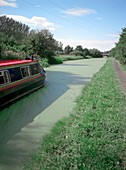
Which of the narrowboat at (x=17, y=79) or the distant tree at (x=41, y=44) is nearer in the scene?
the narrowboat at (x=17, y=79)

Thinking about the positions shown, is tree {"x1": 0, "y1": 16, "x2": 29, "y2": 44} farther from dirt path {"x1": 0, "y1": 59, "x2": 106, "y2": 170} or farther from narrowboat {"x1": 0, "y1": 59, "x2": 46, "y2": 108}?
dirt path {"x1": 0, "y1": 59, "x2": 106, "y2": 170}

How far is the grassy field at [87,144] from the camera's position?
425 cm

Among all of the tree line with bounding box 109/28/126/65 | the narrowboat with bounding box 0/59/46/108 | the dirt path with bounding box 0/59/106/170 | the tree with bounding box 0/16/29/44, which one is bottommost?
the dirt path with bounding box 0/59/106/170

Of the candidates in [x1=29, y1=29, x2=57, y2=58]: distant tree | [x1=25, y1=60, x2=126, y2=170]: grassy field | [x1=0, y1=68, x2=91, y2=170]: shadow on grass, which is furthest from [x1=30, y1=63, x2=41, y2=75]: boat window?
[x1=29, y1=29, x2=57, y2=58]: distant tree

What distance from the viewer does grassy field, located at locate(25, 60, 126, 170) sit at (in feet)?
13.9

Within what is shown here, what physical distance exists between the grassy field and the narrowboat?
9.45ft

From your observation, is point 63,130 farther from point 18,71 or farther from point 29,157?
point 18,71

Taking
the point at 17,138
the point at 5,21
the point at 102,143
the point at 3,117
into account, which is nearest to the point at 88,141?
the point at 102,143

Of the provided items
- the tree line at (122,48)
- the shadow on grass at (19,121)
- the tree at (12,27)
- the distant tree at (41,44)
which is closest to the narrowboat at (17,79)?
the shadow on grass at (19,121)

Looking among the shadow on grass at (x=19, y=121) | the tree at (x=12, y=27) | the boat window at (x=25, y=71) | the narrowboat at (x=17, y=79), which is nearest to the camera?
the shadow on grass at (x=19, y=121)

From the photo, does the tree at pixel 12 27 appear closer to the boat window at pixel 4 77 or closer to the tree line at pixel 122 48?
the tree line at pixel 122 48

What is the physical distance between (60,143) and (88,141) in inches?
25.3

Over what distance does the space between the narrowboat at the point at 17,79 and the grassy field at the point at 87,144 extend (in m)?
2.88

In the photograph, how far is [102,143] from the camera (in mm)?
5043
